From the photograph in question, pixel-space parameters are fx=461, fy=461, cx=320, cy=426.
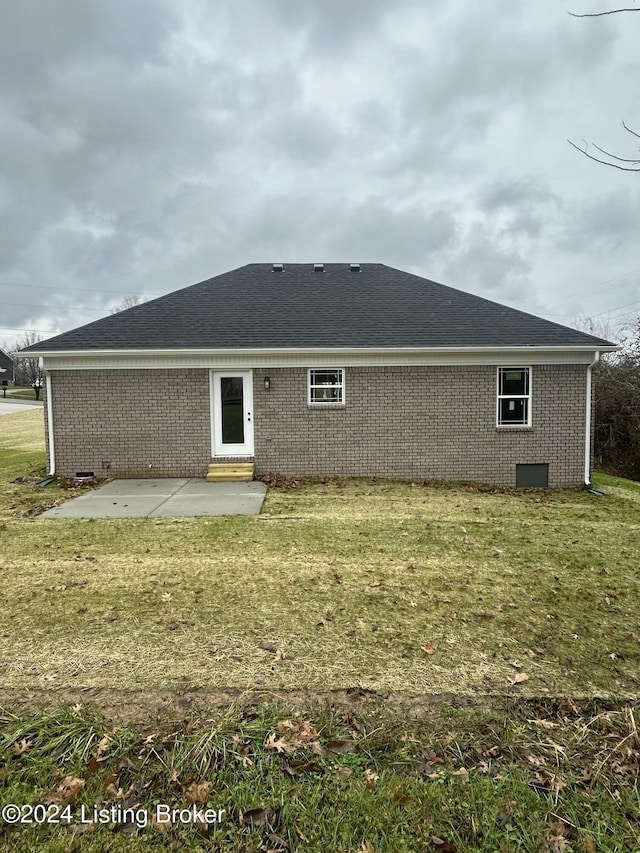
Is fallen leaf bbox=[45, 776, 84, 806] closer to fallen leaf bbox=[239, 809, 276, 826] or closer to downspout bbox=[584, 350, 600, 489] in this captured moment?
fallen leaf bbox=[239, 809, 276, 826]

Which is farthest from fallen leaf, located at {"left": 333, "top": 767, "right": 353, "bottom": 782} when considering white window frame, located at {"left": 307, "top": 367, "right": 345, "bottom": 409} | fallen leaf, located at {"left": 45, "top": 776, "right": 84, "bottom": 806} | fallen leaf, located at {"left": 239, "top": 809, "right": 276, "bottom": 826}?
white window frame, located at {"left": 307, "top": 367, "right": 345, "bottom": 409}

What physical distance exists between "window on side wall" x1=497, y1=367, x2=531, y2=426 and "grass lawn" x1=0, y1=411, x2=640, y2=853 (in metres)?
5.03

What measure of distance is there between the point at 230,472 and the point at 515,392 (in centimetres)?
700

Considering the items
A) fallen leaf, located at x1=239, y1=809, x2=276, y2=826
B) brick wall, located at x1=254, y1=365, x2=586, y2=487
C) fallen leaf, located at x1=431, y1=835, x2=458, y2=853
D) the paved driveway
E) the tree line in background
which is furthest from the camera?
the tree line in background

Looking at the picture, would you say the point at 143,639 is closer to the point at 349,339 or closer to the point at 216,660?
the point at 216,660

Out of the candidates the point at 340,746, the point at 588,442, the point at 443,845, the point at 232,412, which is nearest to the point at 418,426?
the point at 588,442

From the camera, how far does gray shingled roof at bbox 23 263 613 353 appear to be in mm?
10703

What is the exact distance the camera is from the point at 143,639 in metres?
3.79

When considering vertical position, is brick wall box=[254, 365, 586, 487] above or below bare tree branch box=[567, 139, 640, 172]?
below

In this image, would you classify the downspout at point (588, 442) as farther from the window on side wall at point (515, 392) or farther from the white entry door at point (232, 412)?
the white entry door at point (232, 412)

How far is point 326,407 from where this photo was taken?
10.9m

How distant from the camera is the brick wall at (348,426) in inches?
424

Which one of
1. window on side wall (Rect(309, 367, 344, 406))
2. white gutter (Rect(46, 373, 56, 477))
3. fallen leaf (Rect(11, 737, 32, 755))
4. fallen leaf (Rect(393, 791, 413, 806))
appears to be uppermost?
window on side wall (Rect(309, 367, 344, 406))

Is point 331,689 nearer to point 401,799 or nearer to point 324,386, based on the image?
point 401,799
